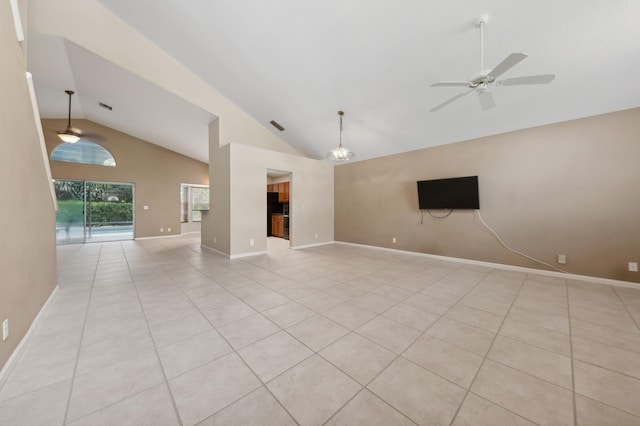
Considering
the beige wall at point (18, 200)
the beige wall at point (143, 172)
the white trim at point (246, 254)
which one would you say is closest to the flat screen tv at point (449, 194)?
the white trim at point (246, 254)

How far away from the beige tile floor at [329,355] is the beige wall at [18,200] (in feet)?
1.00

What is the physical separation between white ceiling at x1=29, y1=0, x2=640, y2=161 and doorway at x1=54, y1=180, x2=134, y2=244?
2.65 meters

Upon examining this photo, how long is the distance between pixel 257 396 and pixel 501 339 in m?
2.09

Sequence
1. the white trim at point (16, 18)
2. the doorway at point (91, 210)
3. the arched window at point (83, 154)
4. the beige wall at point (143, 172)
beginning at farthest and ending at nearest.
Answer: the doorway at point (91, 210)
the beige wall at point (143, 172)
the arched window at point (83, 154)
the white trim at point (16, 18)

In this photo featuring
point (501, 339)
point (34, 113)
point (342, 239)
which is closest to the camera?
point (501, 339)

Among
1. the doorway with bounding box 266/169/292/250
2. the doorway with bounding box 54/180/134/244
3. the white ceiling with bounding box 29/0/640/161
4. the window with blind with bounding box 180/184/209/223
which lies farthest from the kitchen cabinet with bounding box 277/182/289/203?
the doorway with bounding box 54/180/134/244

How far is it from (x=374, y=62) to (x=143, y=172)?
8.33 metres

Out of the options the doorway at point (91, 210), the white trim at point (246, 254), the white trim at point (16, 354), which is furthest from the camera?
the doorway at point (91, 210)

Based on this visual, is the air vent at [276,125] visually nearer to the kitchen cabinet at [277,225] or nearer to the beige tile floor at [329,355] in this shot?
the kitchen cabinet at [277,225]

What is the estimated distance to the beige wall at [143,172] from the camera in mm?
6703

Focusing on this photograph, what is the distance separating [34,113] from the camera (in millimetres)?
2236

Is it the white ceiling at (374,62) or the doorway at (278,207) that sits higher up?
the white ceiling at (374,62)

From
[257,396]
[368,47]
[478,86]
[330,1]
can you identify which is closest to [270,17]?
[330,1]

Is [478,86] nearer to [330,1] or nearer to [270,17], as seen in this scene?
[330,1]
